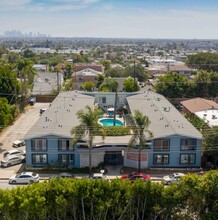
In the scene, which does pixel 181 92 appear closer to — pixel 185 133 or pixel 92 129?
pixel 185 133

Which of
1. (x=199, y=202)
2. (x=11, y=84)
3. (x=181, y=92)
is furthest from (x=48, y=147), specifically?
(x=181, y=92)

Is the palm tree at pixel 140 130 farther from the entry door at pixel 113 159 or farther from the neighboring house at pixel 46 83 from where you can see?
the neighboring house at pixel 46 83

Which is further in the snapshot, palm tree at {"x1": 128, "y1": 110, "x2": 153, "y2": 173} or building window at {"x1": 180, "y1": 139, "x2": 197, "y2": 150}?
building window at {"x1": 180, "y1": 139, "x2": 197, "y2": 150}

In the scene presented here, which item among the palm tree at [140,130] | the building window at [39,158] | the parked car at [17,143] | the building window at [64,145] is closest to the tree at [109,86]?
the parked car at [17,143]

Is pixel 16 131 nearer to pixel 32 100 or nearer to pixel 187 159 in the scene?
pixel 32 100

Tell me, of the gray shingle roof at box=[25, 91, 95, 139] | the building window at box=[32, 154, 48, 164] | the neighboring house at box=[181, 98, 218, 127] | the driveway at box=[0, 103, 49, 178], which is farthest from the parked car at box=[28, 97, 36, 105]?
the building window at box=[32, 154, 48, 164]

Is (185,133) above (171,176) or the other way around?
above

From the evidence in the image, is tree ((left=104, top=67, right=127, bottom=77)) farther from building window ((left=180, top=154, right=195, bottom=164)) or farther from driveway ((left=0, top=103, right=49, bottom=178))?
building window ((left=180, top=154, right=195, bottom=164))
